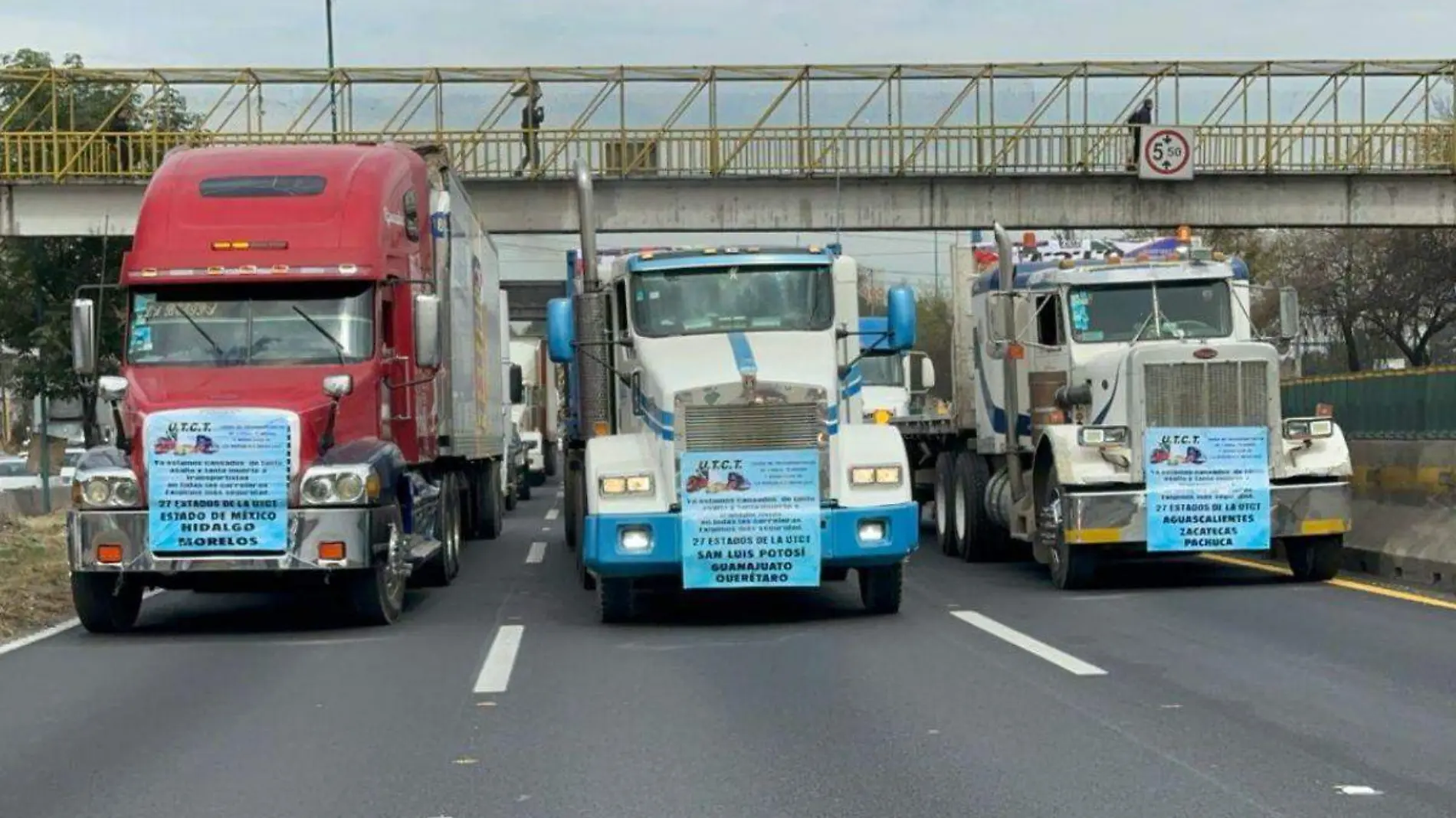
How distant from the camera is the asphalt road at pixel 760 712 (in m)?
8.55

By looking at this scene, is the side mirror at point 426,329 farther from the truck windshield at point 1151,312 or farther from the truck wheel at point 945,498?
the truck wheel at point 945,498

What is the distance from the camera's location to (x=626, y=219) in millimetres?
40125

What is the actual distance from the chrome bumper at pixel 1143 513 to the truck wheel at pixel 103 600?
777cm

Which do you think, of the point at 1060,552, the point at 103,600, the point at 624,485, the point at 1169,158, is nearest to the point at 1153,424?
the point at 1060,552

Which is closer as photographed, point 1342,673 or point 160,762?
point 160,762

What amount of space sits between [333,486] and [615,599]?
2.32m

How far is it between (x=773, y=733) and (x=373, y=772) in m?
2.05

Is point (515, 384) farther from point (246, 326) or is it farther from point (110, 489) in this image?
point (110, 489)

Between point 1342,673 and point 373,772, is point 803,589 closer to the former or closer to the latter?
point 1342,673

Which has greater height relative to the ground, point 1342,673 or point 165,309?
point 165,309

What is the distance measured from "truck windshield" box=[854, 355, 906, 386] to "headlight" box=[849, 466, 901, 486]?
14442 millimetres

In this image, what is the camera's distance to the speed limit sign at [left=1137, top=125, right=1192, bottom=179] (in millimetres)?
39562

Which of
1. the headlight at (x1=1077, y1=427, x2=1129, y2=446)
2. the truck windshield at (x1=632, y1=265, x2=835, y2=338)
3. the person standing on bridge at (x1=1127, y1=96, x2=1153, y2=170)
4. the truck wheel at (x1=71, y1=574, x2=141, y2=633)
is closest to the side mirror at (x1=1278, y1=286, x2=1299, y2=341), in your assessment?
the headlight at (x1=1077, y1=427, x2=1129, y2=446)

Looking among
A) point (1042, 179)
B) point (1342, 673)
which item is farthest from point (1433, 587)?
point (1042, 179)
